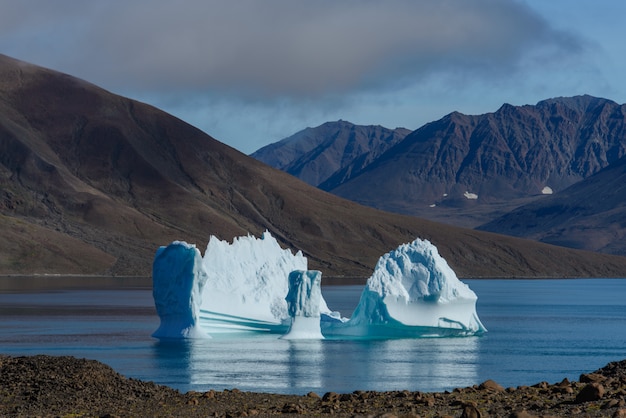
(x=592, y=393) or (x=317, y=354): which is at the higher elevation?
(x=317, y=354)

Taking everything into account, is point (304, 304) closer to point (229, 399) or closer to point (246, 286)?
point (246, 286)

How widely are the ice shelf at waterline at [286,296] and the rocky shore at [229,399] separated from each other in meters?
22.3

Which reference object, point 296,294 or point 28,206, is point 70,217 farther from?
point 296,294

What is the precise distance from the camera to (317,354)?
150 feet

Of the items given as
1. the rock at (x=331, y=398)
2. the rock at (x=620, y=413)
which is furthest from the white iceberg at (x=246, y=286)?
the rock at (x=620, y=413)

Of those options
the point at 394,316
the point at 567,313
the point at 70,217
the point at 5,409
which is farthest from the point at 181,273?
the point at 70,217

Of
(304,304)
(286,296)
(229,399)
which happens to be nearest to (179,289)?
(286,296)

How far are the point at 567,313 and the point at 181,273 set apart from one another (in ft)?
167

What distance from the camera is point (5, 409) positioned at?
22.6 metres

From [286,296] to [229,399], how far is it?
80.9 feet

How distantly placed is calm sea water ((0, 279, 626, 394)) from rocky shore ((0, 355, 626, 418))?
23.5ft

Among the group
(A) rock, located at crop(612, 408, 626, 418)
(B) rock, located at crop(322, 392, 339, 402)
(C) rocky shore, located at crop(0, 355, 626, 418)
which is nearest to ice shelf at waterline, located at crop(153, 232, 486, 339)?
(C) rocky shore, located at crop(0, 355, 626, 418)

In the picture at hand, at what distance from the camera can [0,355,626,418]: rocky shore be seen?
2188 centimetres

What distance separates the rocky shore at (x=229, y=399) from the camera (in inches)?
861
